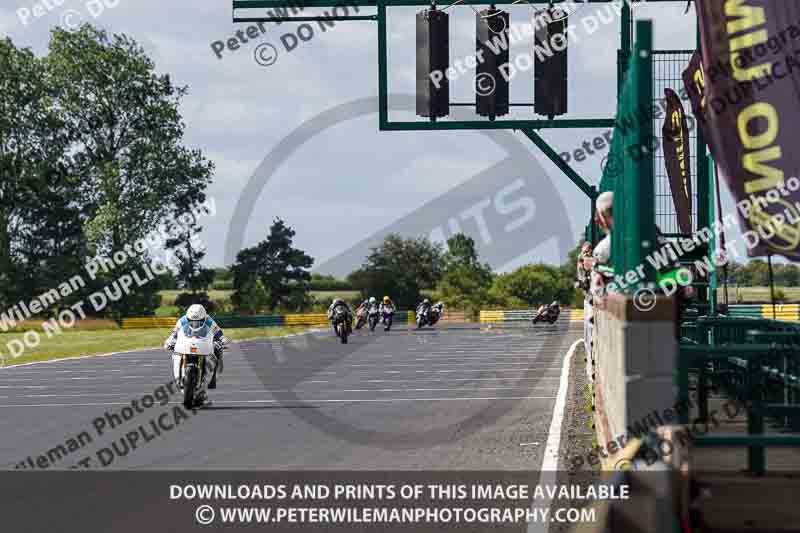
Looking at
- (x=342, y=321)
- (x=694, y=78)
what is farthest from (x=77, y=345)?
(x=694, y=78)

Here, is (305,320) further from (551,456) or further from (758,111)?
(758,111)

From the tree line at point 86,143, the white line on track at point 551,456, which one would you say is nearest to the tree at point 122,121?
the tree line at point 86,143

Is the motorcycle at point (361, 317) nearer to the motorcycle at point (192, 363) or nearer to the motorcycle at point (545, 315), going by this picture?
the motorcycle at point (545, 315)

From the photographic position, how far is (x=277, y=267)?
106 m

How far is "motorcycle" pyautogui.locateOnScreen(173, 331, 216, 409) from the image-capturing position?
16359 mm

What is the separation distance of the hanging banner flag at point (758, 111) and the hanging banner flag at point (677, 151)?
24.4 feet

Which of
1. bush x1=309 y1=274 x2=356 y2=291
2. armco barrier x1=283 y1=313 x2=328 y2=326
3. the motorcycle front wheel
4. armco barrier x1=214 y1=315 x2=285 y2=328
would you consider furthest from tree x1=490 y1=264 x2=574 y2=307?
the motorcycle front wheel

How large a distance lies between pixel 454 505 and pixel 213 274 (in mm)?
69608

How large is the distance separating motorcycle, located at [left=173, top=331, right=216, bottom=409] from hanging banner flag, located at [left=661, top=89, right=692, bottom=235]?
6.75 meters

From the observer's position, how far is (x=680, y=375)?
7895 millimetres

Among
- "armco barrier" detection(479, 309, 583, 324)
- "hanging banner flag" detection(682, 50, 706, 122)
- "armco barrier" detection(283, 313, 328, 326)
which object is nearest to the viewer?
"hanging banner flag" detection(682, 50, 706, 122)

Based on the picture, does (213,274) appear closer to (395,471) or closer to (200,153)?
(200,153)

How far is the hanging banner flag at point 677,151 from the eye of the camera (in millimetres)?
15539

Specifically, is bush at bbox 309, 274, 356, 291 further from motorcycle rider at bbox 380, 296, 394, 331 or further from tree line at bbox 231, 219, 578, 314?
motorcycle rider at bbox 380, 296, 394, 331
